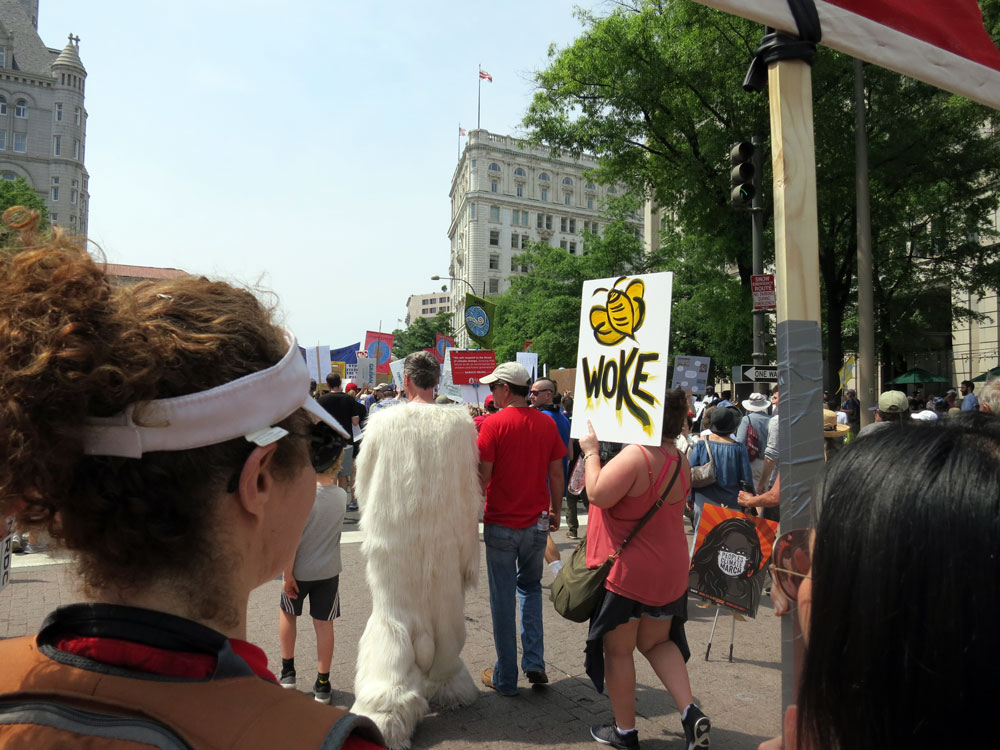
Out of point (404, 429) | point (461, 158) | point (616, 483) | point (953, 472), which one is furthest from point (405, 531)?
point (461, 158)

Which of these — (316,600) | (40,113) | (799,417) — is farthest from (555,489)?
(40,113)

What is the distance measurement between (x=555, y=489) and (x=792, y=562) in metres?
3.66

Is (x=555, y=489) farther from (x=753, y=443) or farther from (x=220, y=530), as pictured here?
(x=753, y=443)

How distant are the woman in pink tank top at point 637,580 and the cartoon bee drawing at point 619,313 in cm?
56

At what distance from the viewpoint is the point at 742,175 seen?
8.48 m

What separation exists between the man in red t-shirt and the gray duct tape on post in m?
2.71

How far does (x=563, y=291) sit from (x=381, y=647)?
40007 millimetres

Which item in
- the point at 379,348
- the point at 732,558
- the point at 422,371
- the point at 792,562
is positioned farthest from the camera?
the point at 379,348

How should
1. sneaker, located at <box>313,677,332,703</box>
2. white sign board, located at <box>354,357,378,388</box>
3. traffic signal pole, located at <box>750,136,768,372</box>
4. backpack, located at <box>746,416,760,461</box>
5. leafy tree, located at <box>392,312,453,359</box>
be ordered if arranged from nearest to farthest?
sneaker, located at <box>313,677,332,703</box>
backpack, located at <box>746,416,760,461</box>
traffic signal pole, located at <box>750,136,768,372</box>
white sign board, located at <box>354,357,378,388</box>
leafy tree, located at <box>392,312,453,359</box>

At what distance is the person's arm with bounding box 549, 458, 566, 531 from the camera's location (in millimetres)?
4746

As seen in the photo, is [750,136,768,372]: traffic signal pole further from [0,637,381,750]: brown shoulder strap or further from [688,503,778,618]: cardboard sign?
[0,637,381,750]: brown shoulder strap

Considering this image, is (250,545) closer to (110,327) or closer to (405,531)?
(110,327)

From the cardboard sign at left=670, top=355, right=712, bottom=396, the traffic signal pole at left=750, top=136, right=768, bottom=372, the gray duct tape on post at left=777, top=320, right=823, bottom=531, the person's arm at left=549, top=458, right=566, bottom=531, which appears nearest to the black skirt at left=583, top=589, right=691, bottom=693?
the person's arm at left=549, top=458, right=566, bottom=531

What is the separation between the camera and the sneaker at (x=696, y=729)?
341 cm
